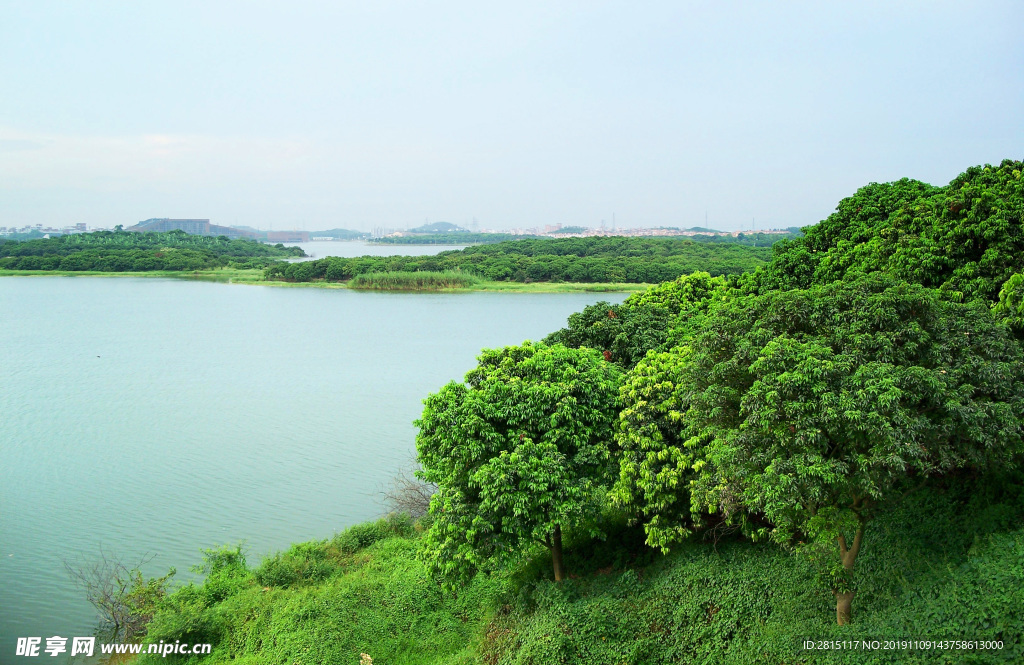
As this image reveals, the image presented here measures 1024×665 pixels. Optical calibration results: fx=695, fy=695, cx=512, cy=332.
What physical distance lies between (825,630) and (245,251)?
319ft

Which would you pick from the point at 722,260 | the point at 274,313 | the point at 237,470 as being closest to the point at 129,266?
the point at 274,313

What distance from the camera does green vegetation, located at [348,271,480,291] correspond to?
56.0 metres

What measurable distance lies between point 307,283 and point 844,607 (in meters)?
58.0

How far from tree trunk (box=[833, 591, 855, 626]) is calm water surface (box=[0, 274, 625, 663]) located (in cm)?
903

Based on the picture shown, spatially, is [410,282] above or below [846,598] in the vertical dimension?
above

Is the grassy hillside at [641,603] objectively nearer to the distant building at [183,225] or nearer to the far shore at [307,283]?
the far shore at [307,283]

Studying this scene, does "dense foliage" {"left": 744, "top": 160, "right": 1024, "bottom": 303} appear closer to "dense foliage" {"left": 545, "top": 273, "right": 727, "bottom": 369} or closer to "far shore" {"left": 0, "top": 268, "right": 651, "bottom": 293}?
"dense foliage" {"left": 545, "top": 273, "right": 727, "bottom": 369}

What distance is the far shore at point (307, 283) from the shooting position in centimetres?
5475

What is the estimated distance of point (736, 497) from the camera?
23.4 feet

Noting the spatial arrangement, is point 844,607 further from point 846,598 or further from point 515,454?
point 515,454

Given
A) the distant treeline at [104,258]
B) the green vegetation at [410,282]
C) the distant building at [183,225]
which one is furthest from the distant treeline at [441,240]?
the green vegetation at [410,282]

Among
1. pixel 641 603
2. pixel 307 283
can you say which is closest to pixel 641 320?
pixel 641 603

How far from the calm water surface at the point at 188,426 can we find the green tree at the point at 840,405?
8258 mm

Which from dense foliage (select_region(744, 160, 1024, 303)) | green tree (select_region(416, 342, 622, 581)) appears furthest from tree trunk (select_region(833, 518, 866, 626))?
dense foliage (select_region(744, 160, 1024, 303))
